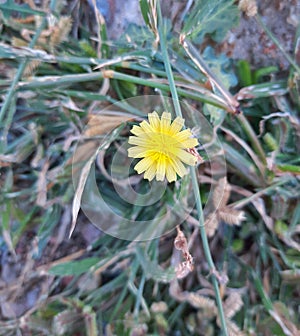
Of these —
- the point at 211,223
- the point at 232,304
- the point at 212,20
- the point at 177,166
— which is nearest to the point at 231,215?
the point at 211,223

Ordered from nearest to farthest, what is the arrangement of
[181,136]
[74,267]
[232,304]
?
[181,136], [232,304], [74,267]

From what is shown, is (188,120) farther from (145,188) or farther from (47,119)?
(47,119)

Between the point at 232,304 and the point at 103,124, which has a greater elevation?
the point at 103,124

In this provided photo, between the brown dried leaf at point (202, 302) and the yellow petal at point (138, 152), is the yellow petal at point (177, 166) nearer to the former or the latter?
the yellow petal at point (138, 152)

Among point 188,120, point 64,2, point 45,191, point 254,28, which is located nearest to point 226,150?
point 188,120

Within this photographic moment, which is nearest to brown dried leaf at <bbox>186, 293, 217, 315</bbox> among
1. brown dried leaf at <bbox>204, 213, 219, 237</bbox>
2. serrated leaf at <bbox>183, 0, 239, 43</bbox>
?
brown dried leaf at <bbox>204, 213, 219, 237</bbox>

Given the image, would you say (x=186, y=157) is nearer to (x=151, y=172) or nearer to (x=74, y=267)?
(x=151, y=172)
